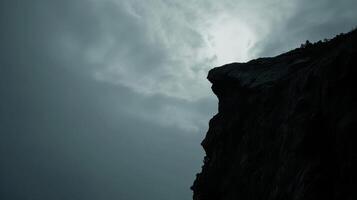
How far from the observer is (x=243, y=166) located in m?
25.2

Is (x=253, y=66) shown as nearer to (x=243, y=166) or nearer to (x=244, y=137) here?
(x=244, y=137)

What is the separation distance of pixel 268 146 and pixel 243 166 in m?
3.86

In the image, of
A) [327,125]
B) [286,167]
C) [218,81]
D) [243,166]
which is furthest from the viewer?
[218,81]

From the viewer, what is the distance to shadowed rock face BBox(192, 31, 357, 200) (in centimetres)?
1412

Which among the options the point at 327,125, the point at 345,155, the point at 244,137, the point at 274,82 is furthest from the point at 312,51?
the point at 345,155

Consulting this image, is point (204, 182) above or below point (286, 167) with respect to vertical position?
above

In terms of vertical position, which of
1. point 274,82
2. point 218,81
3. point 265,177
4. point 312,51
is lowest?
point 265,177

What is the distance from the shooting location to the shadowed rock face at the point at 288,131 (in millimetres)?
14125

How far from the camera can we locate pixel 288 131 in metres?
18.7

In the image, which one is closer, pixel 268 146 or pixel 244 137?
pixel 268 146

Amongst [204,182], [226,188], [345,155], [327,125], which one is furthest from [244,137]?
[345,155]

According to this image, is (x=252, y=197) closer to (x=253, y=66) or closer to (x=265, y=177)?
(x=265, y=177)

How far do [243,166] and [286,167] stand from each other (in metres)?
7.99

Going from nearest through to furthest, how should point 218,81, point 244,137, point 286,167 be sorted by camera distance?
1. point 286,167
2. point 244,137
3. point 218,81
